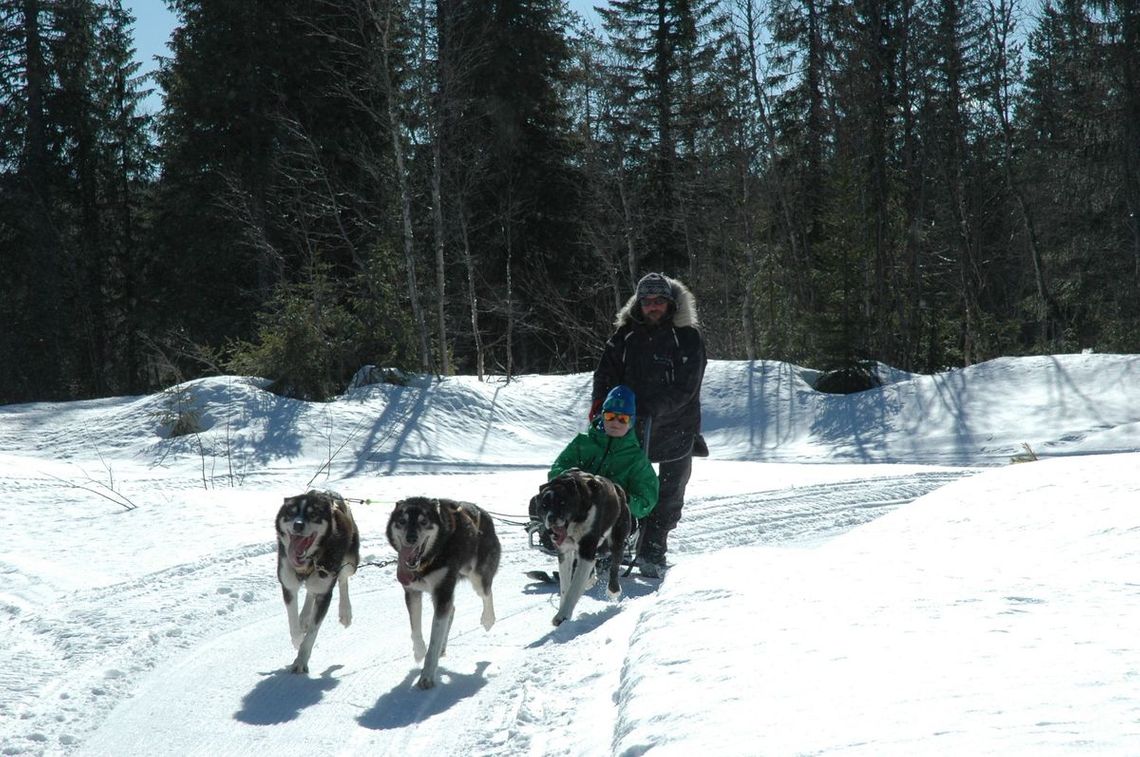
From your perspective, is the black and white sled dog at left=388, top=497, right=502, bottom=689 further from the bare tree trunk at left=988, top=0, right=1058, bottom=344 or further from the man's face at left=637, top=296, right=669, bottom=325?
the bare tree trunk at left=988, top=0, right=1058, bottom=344

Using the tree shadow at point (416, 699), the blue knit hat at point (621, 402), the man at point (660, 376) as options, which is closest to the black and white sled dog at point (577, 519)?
the blue knit hat at point (621, 402)

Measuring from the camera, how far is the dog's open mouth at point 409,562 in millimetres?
4973

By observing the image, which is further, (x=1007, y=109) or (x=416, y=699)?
(x=1007, y=109)

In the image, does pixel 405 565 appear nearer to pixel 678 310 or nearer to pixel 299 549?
pixel 299 549

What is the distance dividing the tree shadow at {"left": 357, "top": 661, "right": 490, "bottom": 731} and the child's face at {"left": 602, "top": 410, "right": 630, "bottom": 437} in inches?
82.0

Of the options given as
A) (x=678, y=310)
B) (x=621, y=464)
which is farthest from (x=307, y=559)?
(x=678, y=310)

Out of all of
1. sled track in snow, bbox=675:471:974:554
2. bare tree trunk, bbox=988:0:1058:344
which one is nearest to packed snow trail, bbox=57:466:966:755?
sled track in snow, bbox=675:471:974:554

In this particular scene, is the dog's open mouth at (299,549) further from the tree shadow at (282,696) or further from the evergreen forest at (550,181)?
the evergreen forest at (550,181)

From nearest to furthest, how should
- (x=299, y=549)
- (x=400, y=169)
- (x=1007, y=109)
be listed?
1. (x=299, y=549)
2. (x=400, y=169)
3. (x=1007, y=109)

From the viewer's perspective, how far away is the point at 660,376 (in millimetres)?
7090

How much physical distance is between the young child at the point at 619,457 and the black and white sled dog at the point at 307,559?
175cm

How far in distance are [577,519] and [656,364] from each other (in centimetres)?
164

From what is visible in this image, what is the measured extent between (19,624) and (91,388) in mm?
23816

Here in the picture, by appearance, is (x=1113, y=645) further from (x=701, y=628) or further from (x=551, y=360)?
(x=551, y=360)
